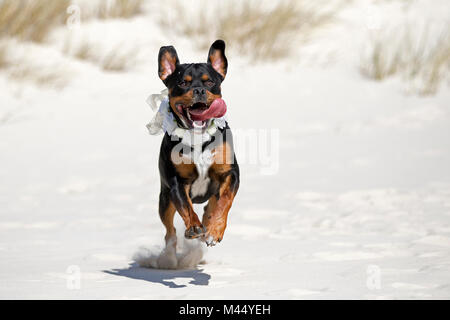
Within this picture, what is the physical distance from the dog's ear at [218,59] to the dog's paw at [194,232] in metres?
0.75

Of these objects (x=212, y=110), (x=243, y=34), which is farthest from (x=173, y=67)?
(x=243, y=34)

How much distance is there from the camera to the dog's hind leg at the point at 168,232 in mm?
4238

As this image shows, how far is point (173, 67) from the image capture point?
3723 millimetres

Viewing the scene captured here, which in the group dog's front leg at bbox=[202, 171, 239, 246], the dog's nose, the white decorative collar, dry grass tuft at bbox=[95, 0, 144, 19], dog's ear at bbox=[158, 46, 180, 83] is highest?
dry grass tuft at bbox=[95, 0, 144, 19]

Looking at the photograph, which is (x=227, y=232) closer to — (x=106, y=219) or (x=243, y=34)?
(x=106, y=219)

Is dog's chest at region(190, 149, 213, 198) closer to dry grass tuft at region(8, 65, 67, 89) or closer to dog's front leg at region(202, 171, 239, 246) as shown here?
dog's front leg at region(202, 171, 239, 246)

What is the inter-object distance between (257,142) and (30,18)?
4.31m

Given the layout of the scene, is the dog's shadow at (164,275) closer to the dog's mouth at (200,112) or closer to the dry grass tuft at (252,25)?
the dog's mouth at (200,112)

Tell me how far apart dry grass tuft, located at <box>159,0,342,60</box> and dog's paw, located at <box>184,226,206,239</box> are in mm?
8004

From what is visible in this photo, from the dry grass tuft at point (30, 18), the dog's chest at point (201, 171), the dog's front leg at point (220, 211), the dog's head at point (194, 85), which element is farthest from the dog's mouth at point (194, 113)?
the dry grass tuft at point (30, 18)

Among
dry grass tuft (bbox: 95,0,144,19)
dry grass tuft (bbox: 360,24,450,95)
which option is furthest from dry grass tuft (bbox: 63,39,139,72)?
dry grass tuft (bbox: 360,24,450,95)

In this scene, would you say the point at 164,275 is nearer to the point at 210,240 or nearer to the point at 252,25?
the point at 210,240

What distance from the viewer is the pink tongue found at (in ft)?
11.6

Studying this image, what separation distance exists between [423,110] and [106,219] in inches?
204
